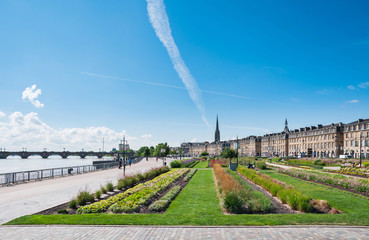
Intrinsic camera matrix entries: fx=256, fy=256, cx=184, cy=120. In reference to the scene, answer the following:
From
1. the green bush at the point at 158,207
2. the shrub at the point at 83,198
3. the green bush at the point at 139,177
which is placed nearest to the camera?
the green bush at the point at 158,207

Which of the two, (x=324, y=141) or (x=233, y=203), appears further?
(x=324, y=141)

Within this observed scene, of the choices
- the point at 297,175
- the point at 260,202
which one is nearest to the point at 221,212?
the point at 260,202

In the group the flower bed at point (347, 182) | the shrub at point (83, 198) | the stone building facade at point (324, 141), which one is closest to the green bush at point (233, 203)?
the shrub at point (83, 198)

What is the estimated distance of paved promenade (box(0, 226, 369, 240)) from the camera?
742 centimetres

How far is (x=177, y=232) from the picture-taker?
7.88 m

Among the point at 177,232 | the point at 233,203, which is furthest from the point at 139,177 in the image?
the point at 177,232

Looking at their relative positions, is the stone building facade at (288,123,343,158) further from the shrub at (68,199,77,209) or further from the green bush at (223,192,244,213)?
the shrub at (68,199,77,209)

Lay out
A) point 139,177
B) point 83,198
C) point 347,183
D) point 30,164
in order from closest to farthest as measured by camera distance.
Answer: point 83,198
point 347,183
point 139,177
point 30,164

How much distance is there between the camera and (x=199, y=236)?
7465 millimetres

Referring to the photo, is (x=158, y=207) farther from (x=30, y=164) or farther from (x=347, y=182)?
(x=30, y=164)

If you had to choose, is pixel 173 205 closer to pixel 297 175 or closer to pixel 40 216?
pixel 40 216

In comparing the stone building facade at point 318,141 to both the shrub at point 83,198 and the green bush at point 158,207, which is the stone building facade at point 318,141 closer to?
the green bush at point 158,207

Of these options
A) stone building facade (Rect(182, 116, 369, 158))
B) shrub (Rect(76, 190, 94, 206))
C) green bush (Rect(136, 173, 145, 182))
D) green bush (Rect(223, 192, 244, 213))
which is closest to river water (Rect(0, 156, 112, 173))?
green bush (Rect(136, 173, 145, 182))

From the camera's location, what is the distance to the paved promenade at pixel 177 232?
7422 mm
